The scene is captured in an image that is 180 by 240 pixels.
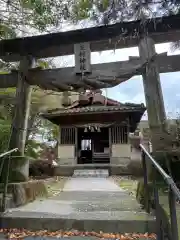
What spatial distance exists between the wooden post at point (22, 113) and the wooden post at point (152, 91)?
8.85 feet

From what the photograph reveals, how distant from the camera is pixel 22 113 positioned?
5551 millimetres

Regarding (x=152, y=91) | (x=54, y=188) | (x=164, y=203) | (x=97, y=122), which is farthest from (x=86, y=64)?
(x=97, y=122)

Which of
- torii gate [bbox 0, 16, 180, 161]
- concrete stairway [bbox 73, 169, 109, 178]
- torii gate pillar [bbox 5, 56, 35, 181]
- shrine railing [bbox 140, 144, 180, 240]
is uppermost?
torii gate [bbox 0, 16, 180, 161]

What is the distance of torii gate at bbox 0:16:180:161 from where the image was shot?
17.6 ft

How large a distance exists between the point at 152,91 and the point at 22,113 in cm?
A: 291

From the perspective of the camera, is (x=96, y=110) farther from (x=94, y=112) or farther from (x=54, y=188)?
(x=54, y=188)

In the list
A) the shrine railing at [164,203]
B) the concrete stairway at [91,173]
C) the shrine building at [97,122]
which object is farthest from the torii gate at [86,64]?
the shrine building at [97,122]

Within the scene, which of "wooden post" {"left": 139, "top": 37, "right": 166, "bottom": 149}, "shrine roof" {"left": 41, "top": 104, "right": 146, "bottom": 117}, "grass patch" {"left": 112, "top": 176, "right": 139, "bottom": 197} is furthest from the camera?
"shrine roof" {"left": 41, "top": 104, "right": 146, "bottom": 117}

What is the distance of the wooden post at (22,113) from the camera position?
531 cm

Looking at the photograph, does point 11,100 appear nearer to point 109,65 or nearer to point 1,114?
→ point 1,114

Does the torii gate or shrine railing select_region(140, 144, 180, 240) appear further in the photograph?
the torii gate

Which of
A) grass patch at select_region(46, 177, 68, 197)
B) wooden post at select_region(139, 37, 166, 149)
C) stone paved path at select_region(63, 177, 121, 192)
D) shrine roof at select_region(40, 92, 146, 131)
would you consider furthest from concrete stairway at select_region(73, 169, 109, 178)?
wooden post at select_region(139, 37, 166, 149)

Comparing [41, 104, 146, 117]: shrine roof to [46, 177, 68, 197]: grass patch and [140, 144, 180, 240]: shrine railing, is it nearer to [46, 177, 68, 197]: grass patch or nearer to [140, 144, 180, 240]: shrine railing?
[46, 177, 68, 197]: grass patch

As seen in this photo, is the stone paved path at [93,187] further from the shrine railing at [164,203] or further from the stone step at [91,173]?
the shrine railing at [164,203]
